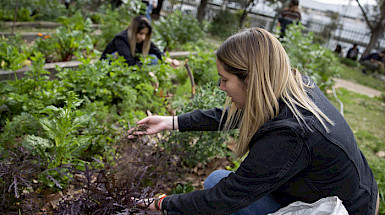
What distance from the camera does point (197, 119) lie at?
204cm

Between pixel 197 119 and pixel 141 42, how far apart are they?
9.08ft

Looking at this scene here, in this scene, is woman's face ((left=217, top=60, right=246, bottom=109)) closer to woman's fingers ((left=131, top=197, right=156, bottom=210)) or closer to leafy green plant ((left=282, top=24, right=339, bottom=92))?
woman's fingers ((left=131, top=197, right=156, bottom=210))

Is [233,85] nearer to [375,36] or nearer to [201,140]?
[201,140]

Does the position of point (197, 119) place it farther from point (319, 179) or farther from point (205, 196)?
point (319, 179)

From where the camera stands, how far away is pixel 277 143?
1304 mm

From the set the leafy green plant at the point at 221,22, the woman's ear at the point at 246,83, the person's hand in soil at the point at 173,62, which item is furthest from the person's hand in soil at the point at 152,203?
the leafy green plant at the point at 221,22

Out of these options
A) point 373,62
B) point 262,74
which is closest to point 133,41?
point 262,74

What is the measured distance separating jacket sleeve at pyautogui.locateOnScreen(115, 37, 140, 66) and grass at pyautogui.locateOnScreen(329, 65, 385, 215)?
3.14m

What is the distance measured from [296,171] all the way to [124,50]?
10.7 feet

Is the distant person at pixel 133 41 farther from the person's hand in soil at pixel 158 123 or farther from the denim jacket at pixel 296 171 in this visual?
the denim jacket at pixel 296 171

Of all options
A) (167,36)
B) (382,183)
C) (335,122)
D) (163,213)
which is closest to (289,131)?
(335,122)

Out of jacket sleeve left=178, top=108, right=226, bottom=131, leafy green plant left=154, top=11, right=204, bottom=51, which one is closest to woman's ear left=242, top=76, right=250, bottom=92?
jacket sleeve left=178, top=108, right=226, bottom=131

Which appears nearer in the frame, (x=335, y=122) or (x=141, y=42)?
(x=335, y=122)

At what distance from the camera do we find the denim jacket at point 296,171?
51.3 inches
